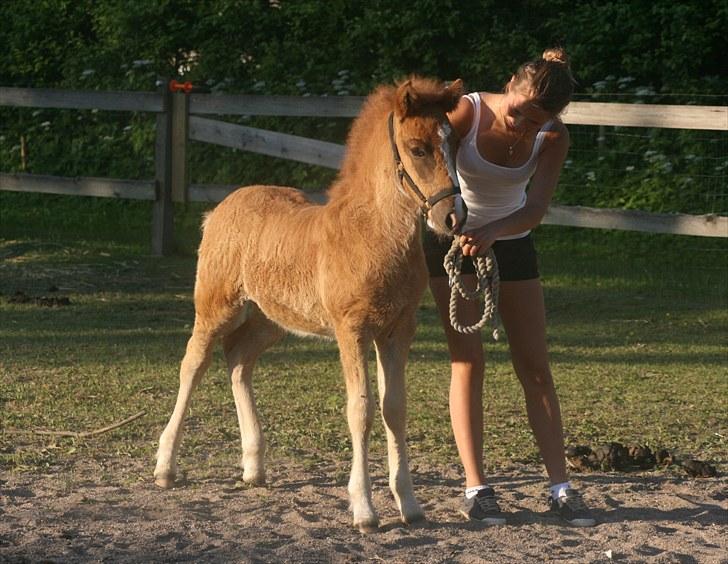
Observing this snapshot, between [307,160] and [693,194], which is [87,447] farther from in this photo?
[693,194]

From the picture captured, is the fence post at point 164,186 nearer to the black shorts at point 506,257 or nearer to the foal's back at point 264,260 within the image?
the foal's back at point 264,260

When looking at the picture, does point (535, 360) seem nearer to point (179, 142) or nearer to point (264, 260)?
point (264, 260)

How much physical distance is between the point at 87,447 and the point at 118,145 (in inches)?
517

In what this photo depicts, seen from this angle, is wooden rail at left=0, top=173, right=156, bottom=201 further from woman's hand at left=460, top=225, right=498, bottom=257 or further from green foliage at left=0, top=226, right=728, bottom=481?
woman's hand at left=460, top=225, right=498, bottom=257

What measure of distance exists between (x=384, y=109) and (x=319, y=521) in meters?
1.78

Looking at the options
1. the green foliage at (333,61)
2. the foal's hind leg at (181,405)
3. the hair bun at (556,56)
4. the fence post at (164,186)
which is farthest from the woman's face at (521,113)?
the green foliage at (333,61)

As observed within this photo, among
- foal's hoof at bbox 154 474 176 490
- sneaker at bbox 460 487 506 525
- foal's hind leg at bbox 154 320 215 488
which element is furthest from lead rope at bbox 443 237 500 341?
foal's hoof at bbox 154 474 176 490

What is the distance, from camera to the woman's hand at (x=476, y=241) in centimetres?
526

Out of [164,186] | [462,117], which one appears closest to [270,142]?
[164,186]

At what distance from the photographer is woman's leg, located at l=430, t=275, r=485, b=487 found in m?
5.75

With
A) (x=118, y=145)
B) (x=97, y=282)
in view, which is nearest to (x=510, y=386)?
(x=97, y=282)

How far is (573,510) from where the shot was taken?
5.65m

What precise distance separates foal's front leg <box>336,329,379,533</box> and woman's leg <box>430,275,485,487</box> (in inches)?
18.3

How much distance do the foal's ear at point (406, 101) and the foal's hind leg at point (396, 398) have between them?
878 mm
